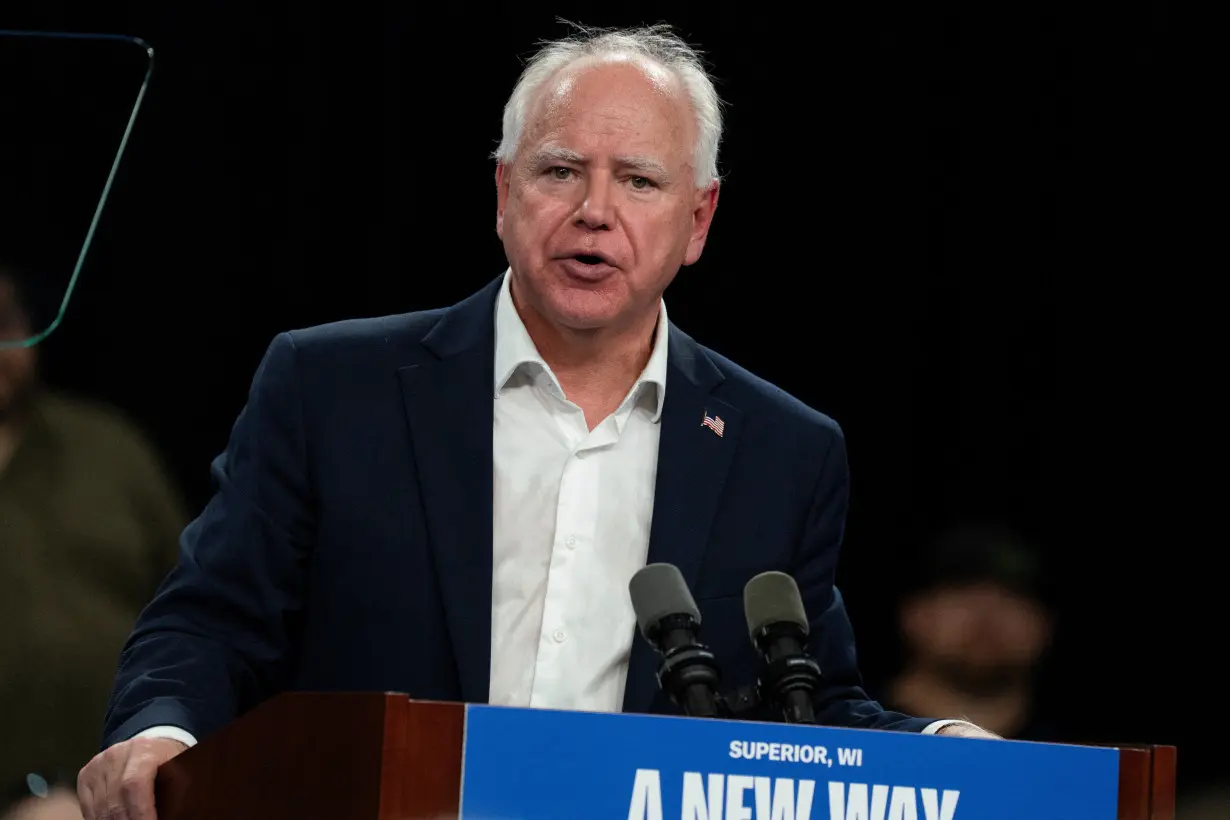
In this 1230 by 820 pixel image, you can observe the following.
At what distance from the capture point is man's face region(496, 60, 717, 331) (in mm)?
2141

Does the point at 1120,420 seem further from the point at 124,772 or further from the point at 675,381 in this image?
the point at 124,772

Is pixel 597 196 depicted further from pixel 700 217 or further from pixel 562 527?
pixel 562 527

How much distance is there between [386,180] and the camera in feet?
10.8

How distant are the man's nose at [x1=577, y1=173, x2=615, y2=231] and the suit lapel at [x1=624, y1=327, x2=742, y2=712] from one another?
0.26m

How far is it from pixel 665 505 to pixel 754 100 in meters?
1.81

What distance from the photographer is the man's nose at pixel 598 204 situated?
2.12 m

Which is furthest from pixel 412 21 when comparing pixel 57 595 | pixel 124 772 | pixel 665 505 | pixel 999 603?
pixel 124 772

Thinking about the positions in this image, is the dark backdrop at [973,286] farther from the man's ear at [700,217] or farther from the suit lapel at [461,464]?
the suit lapel at [461,464]

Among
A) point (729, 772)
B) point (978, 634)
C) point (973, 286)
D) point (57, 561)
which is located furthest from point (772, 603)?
point (973, 286)

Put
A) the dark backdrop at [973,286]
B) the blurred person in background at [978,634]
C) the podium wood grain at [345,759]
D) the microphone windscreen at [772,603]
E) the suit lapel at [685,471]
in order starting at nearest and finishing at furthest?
the podium wood grain at [345,759]
the microphone windscreen at [772,603]
the suit lapel at [685,471]
the blurred person in background at [978,634]
the dark backdrop at [973,286]

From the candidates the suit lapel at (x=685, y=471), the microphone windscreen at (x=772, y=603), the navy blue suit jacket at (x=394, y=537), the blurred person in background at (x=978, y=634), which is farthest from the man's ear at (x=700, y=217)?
the blurred person in background at (x=978, y=634)

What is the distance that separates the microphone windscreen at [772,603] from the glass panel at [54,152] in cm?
187

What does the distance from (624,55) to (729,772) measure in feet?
4.08

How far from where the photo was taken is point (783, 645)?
1.50 m
